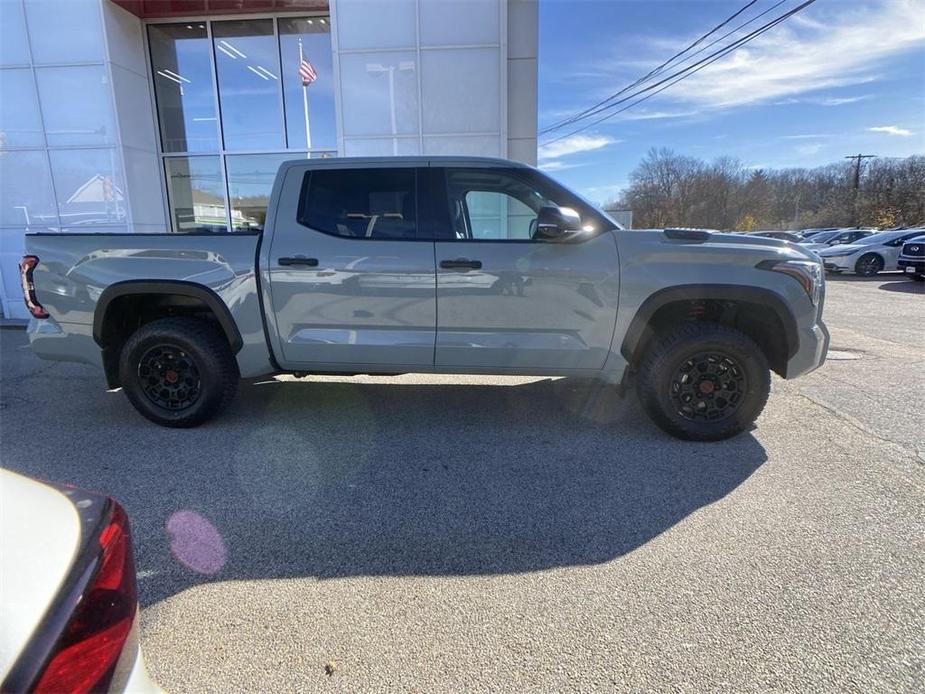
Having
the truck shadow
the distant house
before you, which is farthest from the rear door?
the distant house

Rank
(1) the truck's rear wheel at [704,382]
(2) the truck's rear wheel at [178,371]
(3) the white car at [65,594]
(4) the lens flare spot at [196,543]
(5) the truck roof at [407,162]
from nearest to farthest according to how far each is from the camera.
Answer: (3) the white car at [65,594], (4) the lens flare spot at [196,543], (1) the truck's rear wheel at [704,382], (5) the truck roof at [407,162], (2) the truck's rear wheel at [178,371]

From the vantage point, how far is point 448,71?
9.12 m

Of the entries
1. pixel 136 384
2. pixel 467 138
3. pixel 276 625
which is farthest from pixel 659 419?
pixel 467 138

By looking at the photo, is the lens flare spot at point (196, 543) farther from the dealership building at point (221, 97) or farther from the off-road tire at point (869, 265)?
the off-road tire at point (869, 265)

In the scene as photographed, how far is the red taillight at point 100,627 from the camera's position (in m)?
0.88

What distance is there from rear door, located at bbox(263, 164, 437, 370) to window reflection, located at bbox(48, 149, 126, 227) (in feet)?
26.1

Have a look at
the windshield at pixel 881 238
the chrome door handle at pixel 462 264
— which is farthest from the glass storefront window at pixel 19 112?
the windshield at pixel 881 238

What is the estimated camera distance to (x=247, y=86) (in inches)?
446

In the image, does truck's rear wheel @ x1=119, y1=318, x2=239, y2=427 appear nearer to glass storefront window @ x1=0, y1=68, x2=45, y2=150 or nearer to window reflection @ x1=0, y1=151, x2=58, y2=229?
window reflection @ x1=0, y1=151, x2=58, y2=229

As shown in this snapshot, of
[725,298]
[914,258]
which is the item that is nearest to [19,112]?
[725,298]

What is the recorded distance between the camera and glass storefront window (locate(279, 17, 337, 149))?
1095 cm

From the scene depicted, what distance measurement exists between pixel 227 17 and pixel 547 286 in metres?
10.9

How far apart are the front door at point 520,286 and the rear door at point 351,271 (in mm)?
197

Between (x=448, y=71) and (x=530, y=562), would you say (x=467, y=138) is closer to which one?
(x=448, y=71)
